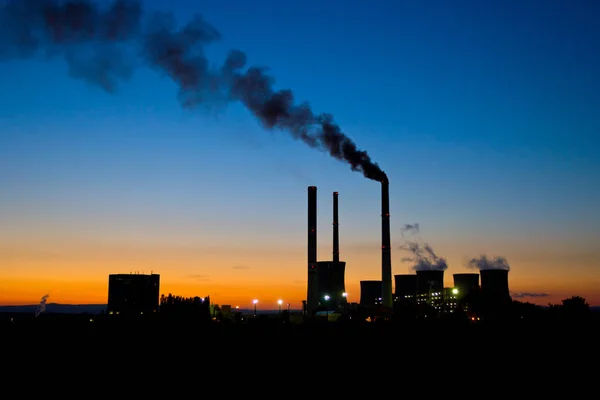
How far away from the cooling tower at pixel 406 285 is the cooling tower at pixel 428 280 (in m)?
1.43

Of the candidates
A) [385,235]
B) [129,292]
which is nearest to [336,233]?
[385,235]

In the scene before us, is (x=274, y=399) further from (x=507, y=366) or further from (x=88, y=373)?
(x=507, y=366)

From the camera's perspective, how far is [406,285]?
101250 millimetres

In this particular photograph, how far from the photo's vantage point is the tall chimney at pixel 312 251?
91.3 metres

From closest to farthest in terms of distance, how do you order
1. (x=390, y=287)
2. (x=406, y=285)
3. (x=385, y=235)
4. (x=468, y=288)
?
(x=385, y=235) → (x=390, y=287) → (x=468, y=288) → (x=406, y=285)

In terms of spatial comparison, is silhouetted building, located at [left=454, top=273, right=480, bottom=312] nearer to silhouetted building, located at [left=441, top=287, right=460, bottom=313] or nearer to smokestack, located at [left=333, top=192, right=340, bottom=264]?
silhouetted building, located at [left=441, top=287, right=460, bottom=313]

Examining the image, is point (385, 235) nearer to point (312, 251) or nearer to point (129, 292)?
point (312, 251)

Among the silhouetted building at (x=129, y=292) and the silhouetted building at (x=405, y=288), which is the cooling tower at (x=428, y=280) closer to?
the silhouetted building at (x=405, y=288)

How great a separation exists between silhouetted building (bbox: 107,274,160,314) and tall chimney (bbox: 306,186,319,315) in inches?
1446

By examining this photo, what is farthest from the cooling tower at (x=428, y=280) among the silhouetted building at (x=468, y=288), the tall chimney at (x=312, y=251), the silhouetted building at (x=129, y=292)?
the silhouetted building at (x=129, y=292)

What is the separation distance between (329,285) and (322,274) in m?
2.00

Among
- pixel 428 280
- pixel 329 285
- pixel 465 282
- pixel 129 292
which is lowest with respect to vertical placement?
pixel 129 292

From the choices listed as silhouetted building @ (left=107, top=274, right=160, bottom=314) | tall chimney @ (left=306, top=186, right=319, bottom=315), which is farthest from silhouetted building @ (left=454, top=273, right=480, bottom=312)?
silhouetted building @ (left=107, top=274, right=160, bottom=314)

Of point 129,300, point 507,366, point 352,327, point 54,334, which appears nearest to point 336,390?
point 507,366
